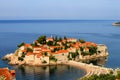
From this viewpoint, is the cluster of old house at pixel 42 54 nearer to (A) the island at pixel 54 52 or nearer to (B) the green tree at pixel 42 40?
(A) the island at pixel 54 52

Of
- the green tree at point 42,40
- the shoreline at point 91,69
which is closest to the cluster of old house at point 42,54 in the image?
the shoreline at point 91,69

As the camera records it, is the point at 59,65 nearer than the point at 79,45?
Yes

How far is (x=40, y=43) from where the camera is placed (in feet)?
208

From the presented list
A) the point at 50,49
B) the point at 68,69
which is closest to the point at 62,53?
the point at 50,49

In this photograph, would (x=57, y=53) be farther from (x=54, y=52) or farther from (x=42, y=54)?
(x=42, y=54)

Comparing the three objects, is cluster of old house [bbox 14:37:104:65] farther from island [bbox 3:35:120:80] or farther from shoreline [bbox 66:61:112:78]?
shoreline [bbox 66:61:112:78]

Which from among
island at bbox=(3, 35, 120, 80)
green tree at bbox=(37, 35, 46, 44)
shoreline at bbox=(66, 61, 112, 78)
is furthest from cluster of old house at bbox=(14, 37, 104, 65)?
green tree at bbox=(37, 35, 46, 44)

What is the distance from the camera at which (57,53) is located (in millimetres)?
57219

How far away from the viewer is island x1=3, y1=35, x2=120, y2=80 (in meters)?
55.8

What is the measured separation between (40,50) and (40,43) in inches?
220

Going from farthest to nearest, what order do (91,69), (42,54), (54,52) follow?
(54,52), (42,54), (91,69)

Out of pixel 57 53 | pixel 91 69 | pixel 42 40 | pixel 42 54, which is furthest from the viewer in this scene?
pixel 42 40

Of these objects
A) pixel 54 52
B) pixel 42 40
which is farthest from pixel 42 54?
pixel 42 40

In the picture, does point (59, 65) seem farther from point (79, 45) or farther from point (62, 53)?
point (79, 45)
